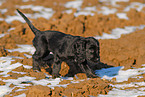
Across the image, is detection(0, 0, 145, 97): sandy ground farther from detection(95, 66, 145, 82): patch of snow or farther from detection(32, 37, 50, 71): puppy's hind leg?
detection(32, 37, 50, 71): puppy's hind leg

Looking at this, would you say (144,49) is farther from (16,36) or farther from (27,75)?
(16,36)

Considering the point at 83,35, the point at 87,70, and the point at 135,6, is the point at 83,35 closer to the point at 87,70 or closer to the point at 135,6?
the point at 87,70

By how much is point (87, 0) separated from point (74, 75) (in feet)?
31.6

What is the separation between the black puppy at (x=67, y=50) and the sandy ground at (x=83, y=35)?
302 millimetres

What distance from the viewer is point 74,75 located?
18.4 feet

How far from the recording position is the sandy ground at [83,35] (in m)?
4.04

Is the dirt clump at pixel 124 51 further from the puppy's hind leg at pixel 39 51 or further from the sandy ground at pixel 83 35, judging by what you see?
the puppy's hind leg at pixel 39 51

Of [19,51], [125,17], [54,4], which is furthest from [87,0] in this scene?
[19,51]

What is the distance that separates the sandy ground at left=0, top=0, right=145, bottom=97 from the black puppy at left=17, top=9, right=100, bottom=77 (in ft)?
0.99

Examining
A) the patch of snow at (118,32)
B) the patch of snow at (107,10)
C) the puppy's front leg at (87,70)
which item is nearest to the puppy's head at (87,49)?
Result: the puppy's front leg at (87,70)

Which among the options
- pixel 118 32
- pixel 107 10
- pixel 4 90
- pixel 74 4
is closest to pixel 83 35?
pixel 118 32

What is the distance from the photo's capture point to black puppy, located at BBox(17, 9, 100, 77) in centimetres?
465

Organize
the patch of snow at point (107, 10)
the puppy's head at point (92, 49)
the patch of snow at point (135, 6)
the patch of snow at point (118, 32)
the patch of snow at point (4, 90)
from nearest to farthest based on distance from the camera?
the patch of snow at point (4, 90)
the puppy's head at point (92, 49)
the patch of snow at point (118, 32)
the patch of snow at point (107, 10)
the patch of snow at point (135, 6)

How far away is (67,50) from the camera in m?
4.96
